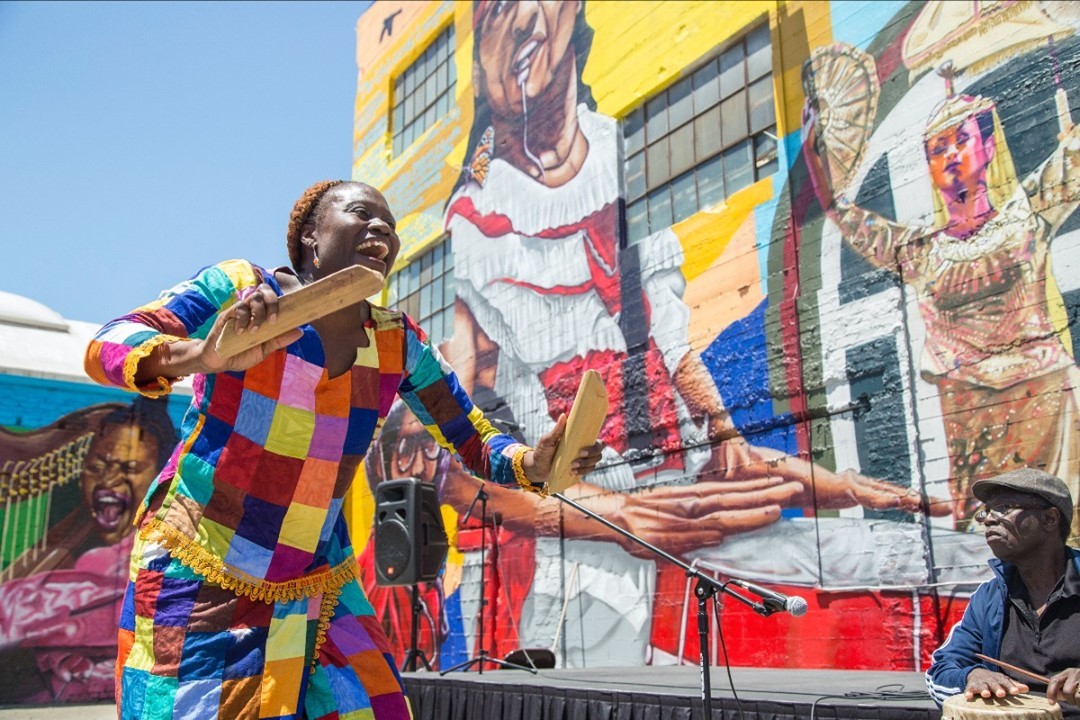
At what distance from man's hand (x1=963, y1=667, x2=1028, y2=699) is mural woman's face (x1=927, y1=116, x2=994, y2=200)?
155 inches

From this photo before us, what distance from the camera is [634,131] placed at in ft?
28.6

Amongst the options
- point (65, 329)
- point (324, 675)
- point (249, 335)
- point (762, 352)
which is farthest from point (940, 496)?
point (65, 329)

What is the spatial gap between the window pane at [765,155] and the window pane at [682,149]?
75 centimetres

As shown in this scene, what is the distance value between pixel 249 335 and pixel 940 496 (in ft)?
16.8

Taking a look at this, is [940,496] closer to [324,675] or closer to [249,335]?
[324,675]

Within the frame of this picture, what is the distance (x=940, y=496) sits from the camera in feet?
18.3

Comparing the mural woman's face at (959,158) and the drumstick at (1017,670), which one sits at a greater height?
the mural woman's face at (959,158)

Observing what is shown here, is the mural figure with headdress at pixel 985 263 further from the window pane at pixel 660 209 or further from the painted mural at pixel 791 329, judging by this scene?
the window pane at pixel 660 209

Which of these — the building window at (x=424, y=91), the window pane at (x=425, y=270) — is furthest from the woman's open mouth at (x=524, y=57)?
the window pane at (x=425, y=270)

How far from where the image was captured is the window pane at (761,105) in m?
7.24

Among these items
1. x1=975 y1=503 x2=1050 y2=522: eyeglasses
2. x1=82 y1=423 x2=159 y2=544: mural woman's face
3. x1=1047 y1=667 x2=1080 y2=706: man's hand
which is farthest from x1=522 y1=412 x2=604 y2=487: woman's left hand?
x1=82 y1=423 x2=159 y2=544: mural woman's face

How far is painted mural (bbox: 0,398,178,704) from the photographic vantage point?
413 inches

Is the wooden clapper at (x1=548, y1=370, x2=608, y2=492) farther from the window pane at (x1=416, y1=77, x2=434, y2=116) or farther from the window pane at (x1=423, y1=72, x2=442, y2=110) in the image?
the window pane at (x1=416, y1=77, x2=434, y2=116)

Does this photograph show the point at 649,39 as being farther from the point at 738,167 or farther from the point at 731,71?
the point at 738,167
